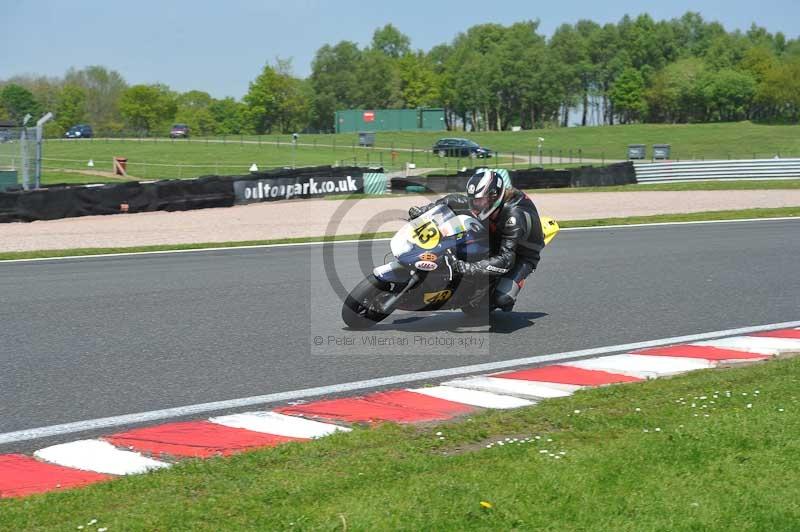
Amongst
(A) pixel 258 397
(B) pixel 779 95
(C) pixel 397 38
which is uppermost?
(C) pixel 397 38

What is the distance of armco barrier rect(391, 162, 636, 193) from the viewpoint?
32.3 metres

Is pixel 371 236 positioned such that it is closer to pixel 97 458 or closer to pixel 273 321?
pixel 273 321

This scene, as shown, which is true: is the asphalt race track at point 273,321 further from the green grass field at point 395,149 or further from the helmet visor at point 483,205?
the green grass field at point 395,149

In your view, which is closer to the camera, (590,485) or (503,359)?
(590,485)

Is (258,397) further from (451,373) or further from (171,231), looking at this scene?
(171,231)

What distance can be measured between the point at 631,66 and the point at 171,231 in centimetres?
13393

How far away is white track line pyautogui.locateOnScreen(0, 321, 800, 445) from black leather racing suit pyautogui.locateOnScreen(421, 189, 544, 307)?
3.37 ft

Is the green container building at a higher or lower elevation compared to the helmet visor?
higher

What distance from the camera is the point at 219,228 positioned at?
22.6 m

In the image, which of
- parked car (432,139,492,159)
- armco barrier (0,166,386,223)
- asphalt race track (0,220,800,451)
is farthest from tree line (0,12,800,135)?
asphalt race track (0,220,800,451)

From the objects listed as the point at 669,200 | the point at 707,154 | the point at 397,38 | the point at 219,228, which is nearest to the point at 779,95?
the point at 707,154

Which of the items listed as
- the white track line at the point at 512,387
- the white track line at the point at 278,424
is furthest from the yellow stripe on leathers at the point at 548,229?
the white track line at the point at 278,424

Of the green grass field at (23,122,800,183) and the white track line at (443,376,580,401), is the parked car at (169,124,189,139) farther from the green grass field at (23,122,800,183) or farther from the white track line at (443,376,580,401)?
the white track line at (443,376,580,401)

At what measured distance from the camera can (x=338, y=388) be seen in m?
6.97
